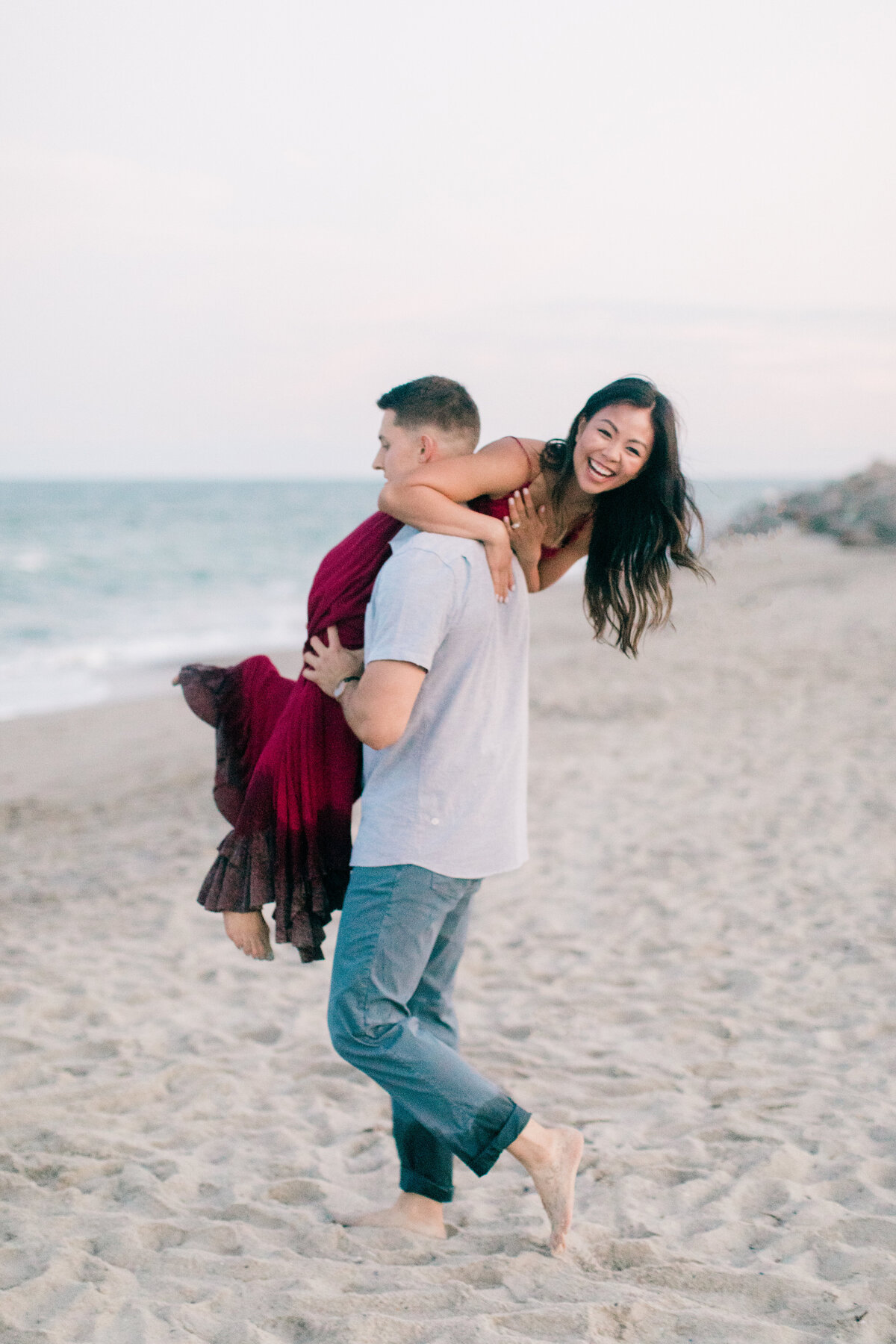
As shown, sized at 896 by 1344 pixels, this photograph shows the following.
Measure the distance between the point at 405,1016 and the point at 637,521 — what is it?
1.15 metres

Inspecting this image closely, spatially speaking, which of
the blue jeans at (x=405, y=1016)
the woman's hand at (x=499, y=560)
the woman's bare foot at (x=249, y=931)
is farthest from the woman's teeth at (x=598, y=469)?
the woman's bare foot at (x=249, y=931)

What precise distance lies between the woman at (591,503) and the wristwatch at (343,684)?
0.33m

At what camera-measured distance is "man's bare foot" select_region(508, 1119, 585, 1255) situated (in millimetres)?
2236

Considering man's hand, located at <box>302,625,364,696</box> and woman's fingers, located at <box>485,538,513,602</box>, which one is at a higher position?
woman's fingers, located at <box>485,538,513,602</box>

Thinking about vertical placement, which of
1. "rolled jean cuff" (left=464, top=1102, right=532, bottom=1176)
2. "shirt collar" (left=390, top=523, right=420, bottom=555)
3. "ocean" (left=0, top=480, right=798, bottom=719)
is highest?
"shirt collar" (left=390, top=523, right=420, bottom=555)

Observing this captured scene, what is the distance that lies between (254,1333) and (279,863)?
0.93 m

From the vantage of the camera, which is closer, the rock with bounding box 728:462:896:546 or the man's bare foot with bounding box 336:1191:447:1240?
the man's bare foot with bounding box 336:1191:447:1240

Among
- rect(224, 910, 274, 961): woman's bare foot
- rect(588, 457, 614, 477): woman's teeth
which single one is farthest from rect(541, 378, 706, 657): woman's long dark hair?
rect(224, 910, 274, 961): woman's bare foot

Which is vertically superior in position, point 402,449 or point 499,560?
point 402,449

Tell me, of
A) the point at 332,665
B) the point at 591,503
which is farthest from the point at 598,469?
the point at 332,665

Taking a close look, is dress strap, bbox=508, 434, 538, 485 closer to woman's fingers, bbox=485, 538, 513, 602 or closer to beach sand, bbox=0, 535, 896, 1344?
woman's fingers, bbox=485, 538, 513, 602

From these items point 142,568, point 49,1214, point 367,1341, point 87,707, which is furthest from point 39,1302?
point 142,568

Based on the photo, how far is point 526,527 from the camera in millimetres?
2309

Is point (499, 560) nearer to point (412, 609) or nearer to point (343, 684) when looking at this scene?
point (412, 609)
